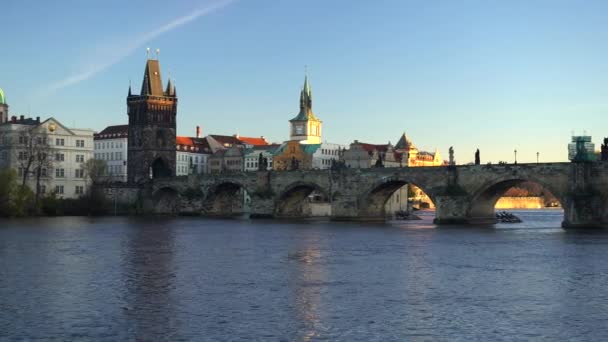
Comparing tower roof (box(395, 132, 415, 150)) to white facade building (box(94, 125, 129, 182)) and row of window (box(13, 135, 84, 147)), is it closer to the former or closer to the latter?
white facade building (box(94, 125, 129, 182))

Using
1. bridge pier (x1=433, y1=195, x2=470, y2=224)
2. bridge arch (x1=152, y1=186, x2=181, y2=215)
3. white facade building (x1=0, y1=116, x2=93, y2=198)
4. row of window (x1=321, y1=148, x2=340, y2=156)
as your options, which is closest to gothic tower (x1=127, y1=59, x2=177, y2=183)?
bridge arch (x1=152, y1=186, x2=181, y2=215)

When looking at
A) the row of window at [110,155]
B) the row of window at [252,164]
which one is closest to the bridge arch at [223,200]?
the row of window at [252,164]

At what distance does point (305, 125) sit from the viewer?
18738 cm

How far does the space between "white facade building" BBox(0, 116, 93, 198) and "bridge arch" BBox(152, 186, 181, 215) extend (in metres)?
10.2

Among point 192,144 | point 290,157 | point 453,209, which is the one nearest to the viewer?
point 453,209

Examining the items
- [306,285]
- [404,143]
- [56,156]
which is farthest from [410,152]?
[306,285]

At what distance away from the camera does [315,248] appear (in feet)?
164

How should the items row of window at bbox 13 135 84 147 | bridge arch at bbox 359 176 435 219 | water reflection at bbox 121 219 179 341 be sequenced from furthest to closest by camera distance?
row of window at bbox 13 135 84 147
bridge arch at bbox 359 176 435 219
water reflection at bbox 121 219 179 341

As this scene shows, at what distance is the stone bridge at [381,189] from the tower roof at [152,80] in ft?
63.3

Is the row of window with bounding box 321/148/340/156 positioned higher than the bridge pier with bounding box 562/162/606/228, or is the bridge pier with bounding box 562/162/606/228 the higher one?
the row of window with bounding box 321/148/340/156

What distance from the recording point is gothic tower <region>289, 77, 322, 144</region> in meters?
187

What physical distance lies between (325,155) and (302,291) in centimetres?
13784

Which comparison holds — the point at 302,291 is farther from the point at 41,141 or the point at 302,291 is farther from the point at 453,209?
the point at 41,141

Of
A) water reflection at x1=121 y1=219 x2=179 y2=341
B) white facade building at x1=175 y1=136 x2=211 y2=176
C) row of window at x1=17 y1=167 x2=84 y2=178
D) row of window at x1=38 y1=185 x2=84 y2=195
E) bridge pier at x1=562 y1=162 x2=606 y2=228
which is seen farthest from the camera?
white facade building at x1=175 y1=136 x2=211 y2=176
